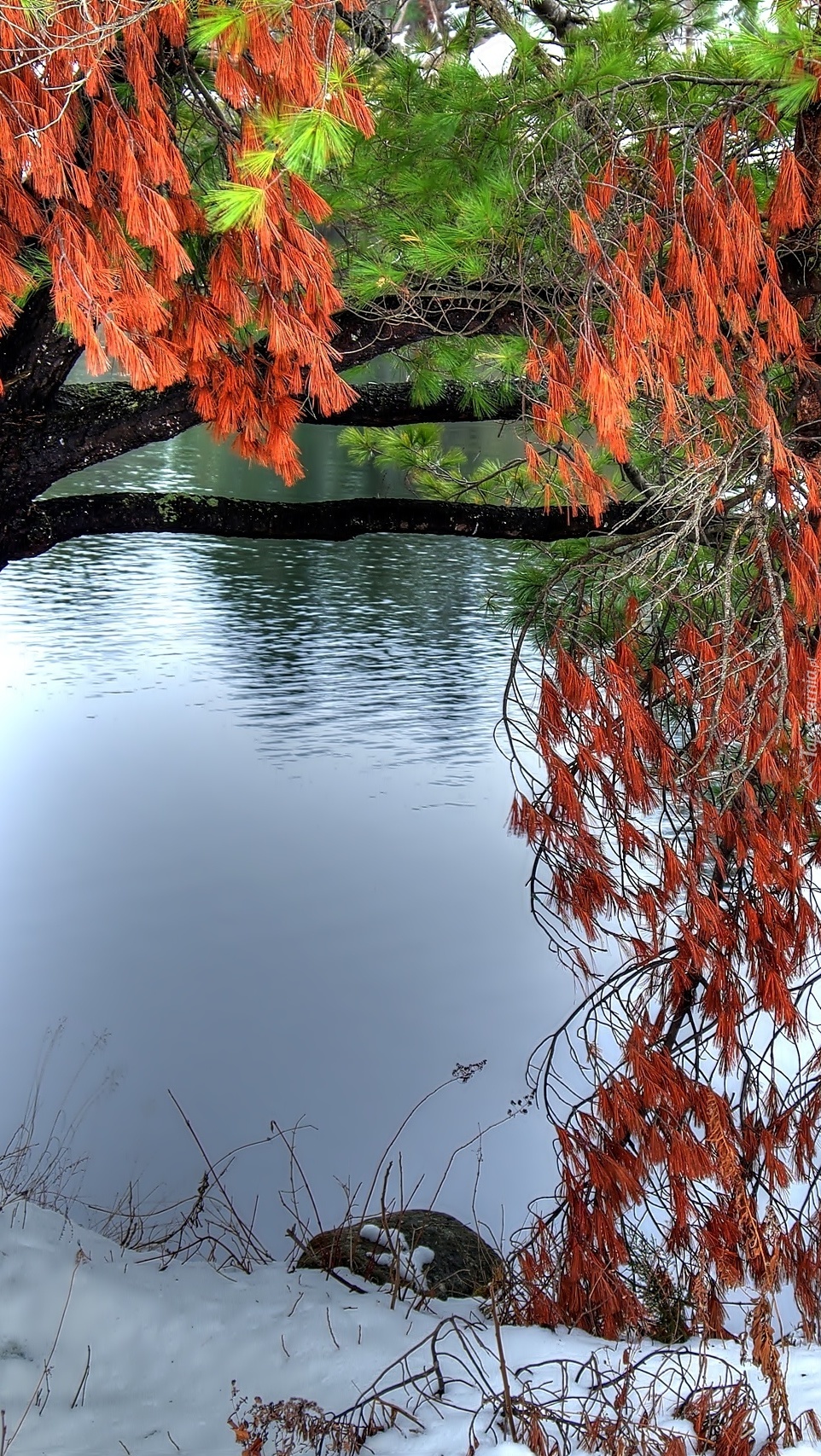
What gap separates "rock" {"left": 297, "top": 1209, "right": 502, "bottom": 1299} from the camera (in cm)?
229

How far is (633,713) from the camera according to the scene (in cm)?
169

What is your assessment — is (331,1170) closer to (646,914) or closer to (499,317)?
(646,914)

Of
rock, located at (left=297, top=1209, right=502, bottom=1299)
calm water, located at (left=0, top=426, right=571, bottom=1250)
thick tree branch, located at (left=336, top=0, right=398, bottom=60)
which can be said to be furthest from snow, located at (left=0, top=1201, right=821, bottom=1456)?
thick tree branch, located at (left=336, top=0, right=398, bottom=60)

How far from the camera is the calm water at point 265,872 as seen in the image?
13.6 ft

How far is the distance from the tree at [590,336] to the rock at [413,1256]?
38 centimetres

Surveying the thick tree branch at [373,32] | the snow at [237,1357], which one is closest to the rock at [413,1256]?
the snow at [237,1357]

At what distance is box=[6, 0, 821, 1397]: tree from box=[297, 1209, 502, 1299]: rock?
38cm

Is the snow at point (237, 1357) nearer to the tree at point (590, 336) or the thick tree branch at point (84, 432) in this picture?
the tree at point (590, 336)

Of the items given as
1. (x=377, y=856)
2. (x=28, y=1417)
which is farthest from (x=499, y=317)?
(x=377, y=856)

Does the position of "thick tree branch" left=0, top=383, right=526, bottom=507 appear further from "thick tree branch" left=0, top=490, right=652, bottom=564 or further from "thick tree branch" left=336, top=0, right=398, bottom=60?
"thick tree branch" left=336, top=0, right=398, bottom=60

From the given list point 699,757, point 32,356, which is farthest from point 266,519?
point 699,757

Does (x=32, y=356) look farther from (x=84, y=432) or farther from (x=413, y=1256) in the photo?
(x=413, y=1256)

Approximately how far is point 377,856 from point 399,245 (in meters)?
4.27

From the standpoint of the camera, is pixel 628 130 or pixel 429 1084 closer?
pixel 628 130
